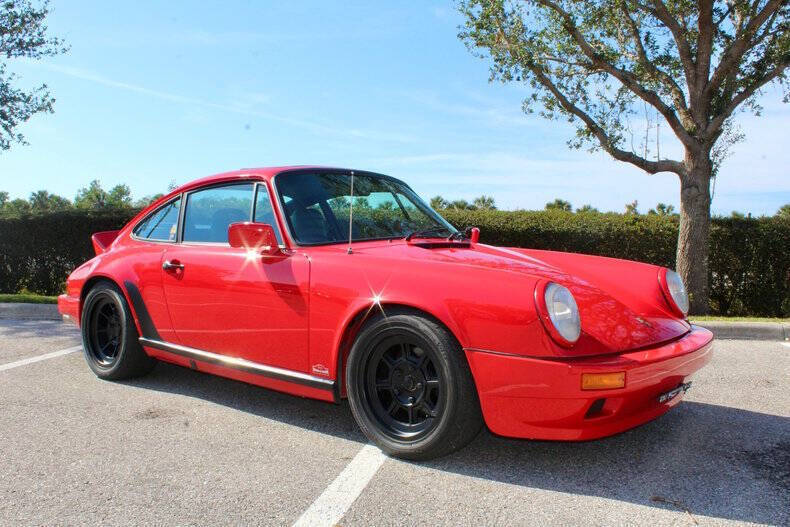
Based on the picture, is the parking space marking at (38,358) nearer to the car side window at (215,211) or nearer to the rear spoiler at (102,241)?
the rear spoiler at (102,241)

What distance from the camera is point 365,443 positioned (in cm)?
331

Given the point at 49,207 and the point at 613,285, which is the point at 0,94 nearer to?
the point at 49,207

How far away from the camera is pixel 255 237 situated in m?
3.40

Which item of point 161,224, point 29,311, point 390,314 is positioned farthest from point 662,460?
point 29,311

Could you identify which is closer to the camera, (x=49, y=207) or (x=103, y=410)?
(x=103, y=410)

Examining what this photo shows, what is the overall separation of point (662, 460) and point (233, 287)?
8.16ft

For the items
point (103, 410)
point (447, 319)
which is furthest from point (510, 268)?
point (103, 410)

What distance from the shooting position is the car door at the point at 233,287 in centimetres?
337

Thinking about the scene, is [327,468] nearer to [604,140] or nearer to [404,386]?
[404,386]

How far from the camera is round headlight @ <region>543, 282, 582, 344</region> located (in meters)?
2.69

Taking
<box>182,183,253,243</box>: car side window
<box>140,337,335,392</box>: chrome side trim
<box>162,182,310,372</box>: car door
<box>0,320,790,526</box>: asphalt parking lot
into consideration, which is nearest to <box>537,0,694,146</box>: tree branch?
<box>0,320,790,526</box>: asphalt parking lot

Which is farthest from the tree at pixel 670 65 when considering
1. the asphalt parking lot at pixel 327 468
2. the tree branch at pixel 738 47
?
the asphalt parking lot at pixel 327 468

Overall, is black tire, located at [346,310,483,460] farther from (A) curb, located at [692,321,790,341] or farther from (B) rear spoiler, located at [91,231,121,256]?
(A) curb, located at [692,321,790,341]

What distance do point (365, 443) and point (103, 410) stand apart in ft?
5.84
